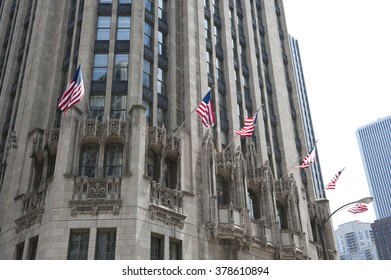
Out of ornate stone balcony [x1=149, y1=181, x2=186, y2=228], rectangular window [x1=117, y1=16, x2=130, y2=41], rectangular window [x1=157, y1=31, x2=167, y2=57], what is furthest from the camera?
rectangular window [x1=157, y1=31, x2=167, y2=57]

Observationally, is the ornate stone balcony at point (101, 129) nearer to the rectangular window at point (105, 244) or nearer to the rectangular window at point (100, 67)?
the rectangular window at point (100, 67)

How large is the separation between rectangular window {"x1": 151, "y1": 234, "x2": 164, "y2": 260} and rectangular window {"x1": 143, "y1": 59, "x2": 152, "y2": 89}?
13.5 metres

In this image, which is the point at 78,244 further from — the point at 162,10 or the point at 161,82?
the point at 162,10

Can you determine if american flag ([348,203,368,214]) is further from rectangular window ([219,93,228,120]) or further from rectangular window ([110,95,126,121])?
rectangular window ([110,95,126,121])

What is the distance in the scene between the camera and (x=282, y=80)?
58.3m

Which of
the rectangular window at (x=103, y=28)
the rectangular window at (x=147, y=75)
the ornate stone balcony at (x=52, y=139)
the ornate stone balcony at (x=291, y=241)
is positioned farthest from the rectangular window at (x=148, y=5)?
the ornate stone balcony at (x=291, y=241)

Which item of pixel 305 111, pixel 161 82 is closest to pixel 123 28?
pixel 161 82

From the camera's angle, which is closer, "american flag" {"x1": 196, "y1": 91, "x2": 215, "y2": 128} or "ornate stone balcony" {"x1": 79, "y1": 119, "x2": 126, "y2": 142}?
"american flag" {"x1": 196, "y1": 91, "x2": 215, "y2": 128}

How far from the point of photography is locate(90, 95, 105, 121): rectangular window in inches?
1476

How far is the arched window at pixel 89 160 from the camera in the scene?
34.5m

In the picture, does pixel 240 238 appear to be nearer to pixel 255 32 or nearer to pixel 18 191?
pixel 18 191

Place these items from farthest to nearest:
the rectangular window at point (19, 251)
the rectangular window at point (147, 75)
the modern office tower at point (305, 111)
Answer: the modern office tower at point (305, 111) → the rectangular window at point (147, 75) → the rectangular window at point (19, 251)

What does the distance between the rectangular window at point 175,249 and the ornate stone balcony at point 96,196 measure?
5006 millimetres

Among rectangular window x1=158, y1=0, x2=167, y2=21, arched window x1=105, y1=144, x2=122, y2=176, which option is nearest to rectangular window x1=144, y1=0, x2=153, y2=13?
rectangular window x1=158, y1=0, x2=167, y2=21
